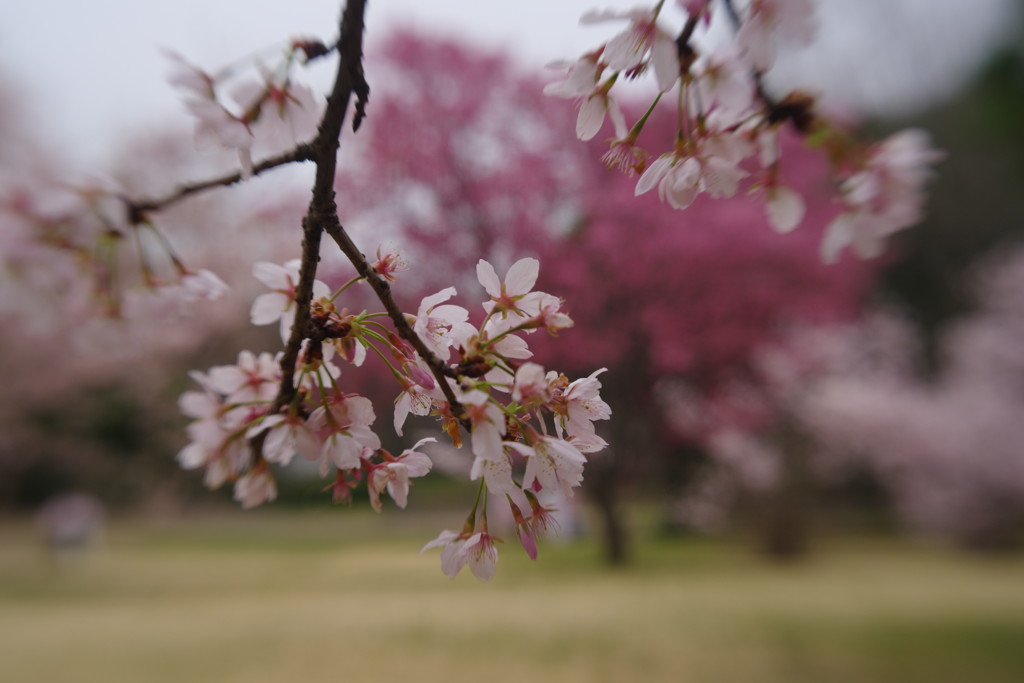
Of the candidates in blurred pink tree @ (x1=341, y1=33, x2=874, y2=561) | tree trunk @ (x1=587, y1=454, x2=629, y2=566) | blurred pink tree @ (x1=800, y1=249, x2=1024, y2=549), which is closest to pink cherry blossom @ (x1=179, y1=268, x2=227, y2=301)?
blurred pink tree @ (x1=341, y1=33, x2=874, y2=561)

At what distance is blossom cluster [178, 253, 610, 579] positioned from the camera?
0.17 metres

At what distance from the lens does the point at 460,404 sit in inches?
6.6

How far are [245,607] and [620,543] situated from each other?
714 mm

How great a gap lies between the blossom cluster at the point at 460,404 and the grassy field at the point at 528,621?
471 millimetres

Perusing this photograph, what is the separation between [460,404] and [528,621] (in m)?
0.91

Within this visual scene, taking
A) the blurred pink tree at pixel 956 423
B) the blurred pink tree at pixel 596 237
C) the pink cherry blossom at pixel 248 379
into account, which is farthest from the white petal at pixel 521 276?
the blurred pink tree at pixel 956 423

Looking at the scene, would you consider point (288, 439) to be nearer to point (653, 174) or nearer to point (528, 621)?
point (653, 174)

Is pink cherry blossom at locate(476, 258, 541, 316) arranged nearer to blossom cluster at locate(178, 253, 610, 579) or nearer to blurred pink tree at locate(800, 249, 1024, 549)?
blossom cluster at locate(178, 253, 610, 579)

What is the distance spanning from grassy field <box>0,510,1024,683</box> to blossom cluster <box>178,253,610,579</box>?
471mm

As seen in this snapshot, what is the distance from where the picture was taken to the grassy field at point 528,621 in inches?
35.4

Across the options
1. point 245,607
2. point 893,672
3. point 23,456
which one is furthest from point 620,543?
point 23,456

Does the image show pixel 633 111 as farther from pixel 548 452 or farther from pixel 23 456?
pixel 23 456

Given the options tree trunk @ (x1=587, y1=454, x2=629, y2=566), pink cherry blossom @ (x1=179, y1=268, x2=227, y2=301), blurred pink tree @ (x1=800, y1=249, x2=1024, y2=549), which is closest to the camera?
pink cherry blossom @ (x1=179, y1=268, x2=227, y2=301)

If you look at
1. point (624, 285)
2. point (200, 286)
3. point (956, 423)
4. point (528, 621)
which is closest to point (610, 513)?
point (528, 621)
